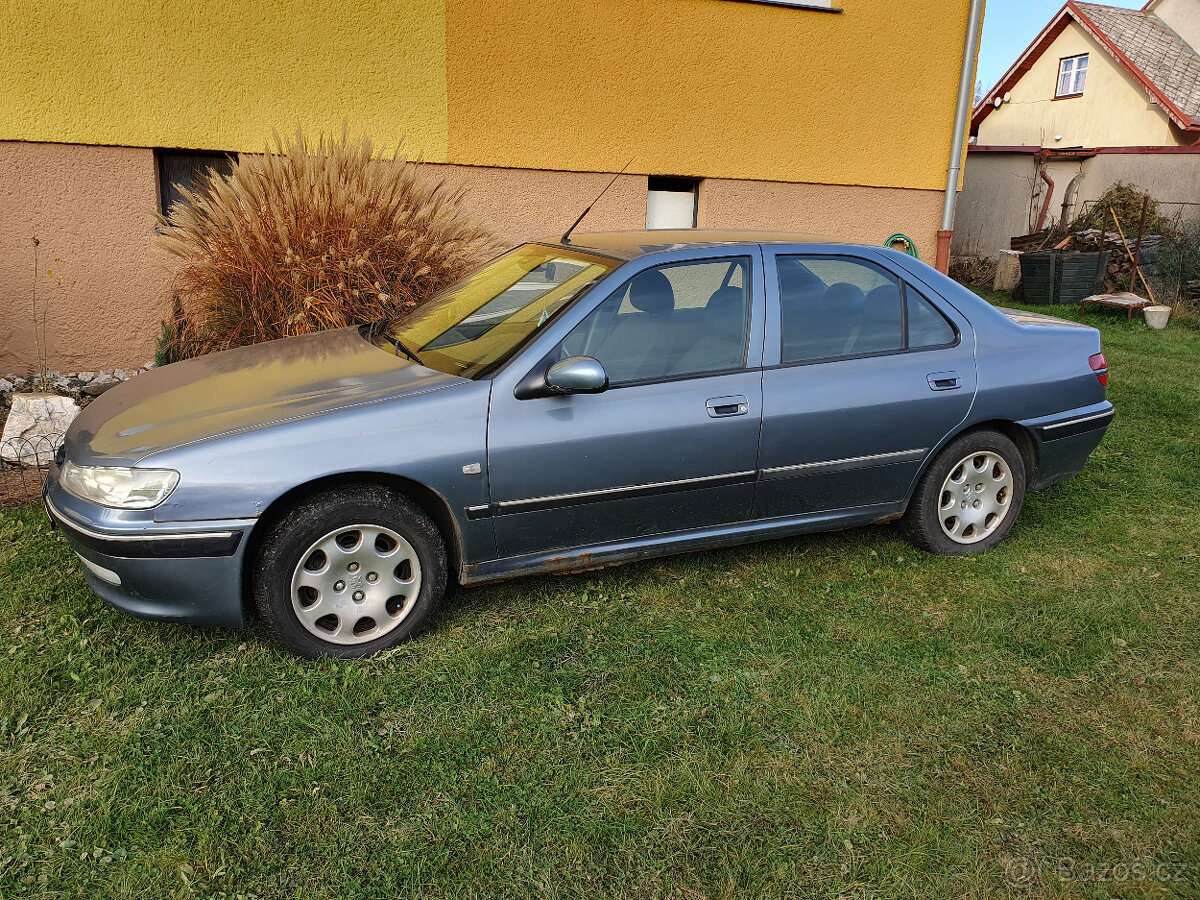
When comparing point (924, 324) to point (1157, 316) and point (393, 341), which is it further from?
point (1157, 316)

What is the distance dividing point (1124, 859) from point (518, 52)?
7.36 meters

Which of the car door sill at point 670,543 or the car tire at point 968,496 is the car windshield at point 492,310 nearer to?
the car door sill at point 670,543

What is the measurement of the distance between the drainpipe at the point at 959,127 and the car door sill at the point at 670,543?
5.76 meters

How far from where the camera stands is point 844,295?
4.26 meters

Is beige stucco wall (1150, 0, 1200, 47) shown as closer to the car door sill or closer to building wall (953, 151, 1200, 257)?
A: building wall (953, 151, 1200, 257)

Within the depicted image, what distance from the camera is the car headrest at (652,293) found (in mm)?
3887

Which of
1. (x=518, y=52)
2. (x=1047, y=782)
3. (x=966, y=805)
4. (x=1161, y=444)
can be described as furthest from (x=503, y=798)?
(x=518, y=52)

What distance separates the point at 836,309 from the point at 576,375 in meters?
1.39

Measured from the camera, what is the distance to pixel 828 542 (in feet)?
15.7

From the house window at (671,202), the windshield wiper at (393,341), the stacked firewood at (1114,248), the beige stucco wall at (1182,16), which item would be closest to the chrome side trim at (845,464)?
the windshield wiper at (393,341)

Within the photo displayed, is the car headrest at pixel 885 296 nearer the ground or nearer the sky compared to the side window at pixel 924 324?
nearer the sky

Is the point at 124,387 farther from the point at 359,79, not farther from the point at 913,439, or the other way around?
the point at 359,79

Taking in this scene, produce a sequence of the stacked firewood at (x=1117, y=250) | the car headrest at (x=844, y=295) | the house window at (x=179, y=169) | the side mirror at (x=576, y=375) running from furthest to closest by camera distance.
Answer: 1. the stacked firewood at (x=1117, y=250)
2. the house window at (x=179, y=169)
3. the car headrest at (x=844, y=295)
4. the side mirror at (x=576, y=375)

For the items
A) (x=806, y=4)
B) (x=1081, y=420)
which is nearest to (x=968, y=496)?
(x=1081, y=420)
